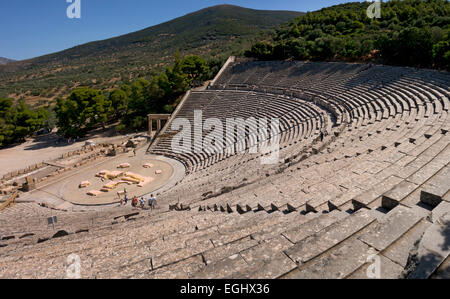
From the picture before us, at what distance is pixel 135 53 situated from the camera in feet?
328

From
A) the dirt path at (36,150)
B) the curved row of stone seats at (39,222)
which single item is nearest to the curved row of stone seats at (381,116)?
the curved row of stone seats at (39,222)

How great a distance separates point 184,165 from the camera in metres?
20.8

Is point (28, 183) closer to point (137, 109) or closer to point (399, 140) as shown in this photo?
point (137, 109)

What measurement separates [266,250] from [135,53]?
110 meters

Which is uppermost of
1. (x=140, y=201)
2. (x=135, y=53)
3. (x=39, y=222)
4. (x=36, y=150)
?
(x=135, y=53)

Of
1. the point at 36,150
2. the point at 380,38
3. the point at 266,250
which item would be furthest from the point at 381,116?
the point at 36,150

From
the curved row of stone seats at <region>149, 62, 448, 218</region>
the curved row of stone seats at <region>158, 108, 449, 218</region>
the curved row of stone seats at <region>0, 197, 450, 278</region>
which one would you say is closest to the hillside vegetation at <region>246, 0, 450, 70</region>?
the curved row of stone seats at <region>149, 62, 448, 218</region>

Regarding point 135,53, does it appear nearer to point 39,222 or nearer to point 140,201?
point 140,201

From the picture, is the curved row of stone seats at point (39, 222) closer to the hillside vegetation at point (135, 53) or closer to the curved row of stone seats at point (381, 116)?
the curved row of stone seats at point (381, 116)

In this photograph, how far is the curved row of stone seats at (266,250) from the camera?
120 inches

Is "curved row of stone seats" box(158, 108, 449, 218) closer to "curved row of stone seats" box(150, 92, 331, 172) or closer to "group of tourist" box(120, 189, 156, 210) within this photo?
"group of tourist" box(120, 189, 156, 210)

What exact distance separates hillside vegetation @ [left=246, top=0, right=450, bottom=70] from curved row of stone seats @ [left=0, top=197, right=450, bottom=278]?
77.4 feet
